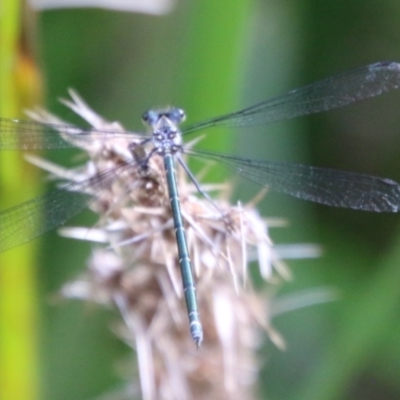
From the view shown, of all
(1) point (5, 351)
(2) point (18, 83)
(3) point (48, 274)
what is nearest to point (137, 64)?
(3) point (48, 274)

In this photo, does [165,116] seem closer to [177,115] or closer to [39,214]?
[177,115]

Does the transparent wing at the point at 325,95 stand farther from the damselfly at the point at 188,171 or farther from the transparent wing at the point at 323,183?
the transparent wing at the point at 323,183

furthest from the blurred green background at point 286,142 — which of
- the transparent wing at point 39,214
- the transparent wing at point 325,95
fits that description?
the transparent wing at point 39,214

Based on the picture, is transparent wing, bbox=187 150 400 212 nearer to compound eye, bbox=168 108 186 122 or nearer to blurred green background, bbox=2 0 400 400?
compound eye, bbox=168 108 186 122

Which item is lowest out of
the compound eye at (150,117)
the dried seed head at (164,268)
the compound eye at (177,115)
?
the dried seed head at (164,268)

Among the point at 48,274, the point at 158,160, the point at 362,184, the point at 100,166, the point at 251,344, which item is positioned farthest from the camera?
the point at 48,274

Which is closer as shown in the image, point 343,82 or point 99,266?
point 99,266

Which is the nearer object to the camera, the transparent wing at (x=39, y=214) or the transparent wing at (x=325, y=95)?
the transparent wing at (x=39, y=214)

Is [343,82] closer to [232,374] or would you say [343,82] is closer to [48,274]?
[232,374]
